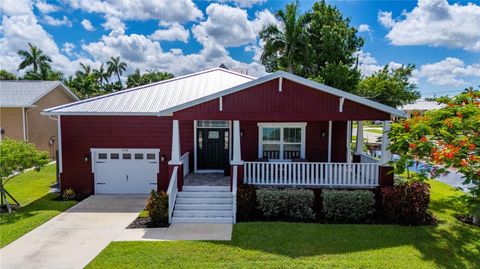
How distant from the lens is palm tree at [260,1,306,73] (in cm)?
2661

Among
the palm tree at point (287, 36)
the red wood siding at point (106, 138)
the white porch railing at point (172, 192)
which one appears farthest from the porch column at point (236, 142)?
the palm tree at point (287, 36)

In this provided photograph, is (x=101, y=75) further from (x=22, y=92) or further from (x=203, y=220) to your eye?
(x=203, y=220)

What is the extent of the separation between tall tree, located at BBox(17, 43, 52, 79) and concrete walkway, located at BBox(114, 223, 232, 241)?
1650 inches

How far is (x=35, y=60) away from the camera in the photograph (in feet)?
136

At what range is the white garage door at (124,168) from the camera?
520 inches

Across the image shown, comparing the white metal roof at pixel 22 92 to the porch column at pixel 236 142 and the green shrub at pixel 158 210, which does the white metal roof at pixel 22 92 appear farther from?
the porch column at pixel 236 142

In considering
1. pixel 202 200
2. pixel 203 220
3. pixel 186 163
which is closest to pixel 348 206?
pixel 203 220

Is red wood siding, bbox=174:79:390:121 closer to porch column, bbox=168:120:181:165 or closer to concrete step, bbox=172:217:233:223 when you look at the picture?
porch column, bbox=168:120:181:165

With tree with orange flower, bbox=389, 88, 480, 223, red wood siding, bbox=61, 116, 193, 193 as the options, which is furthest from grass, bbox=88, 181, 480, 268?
red wood siding, bbox=61, 116, 193, 193

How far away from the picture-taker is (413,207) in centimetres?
931

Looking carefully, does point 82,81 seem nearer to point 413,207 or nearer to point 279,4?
point 279,4

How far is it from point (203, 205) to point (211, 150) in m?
3.45

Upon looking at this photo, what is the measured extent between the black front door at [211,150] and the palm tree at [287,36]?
16.0 metres

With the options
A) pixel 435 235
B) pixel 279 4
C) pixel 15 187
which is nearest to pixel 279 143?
pixel 435 235
